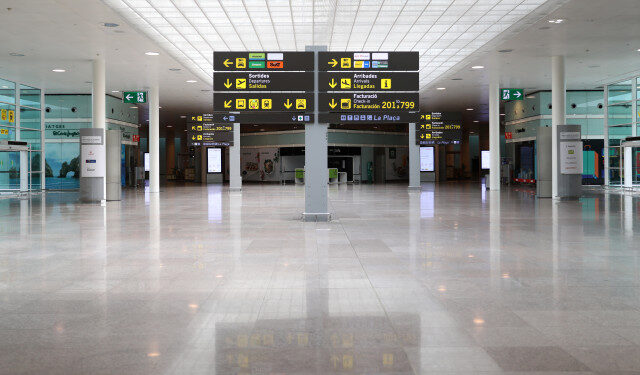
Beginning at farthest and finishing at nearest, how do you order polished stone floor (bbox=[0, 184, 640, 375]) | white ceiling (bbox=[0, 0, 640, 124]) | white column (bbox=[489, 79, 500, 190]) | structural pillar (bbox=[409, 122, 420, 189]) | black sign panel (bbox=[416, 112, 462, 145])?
1. black sign panel (bbox=[416, 112, 462, 145])
2. structural pillar (bbox=[409, 122, 420, 189])
3. white column (bbox=[489, 79, 500, 190])
4. white ceiling (bbox=[0, 0, 640, 124])
5. polished stone floor (bbox=[0, 184, 640, 375])

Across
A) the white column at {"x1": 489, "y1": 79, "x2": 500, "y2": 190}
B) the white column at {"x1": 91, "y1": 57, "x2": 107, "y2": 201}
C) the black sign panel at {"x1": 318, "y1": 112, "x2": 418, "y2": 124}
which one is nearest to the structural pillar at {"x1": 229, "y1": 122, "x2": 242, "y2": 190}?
the white column at {"x1": 91, "y1": 57, "x2": 107, "y2": 201}

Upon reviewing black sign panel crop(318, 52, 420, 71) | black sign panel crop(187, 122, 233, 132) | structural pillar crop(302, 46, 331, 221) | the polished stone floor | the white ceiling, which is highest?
the white ceiling

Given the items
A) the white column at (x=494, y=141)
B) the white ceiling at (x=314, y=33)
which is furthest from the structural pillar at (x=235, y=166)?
the white column at (x=494, y=141)

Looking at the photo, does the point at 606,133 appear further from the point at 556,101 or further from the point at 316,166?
the point at 316,166

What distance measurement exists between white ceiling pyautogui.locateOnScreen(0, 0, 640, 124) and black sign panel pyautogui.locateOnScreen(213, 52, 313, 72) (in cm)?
297

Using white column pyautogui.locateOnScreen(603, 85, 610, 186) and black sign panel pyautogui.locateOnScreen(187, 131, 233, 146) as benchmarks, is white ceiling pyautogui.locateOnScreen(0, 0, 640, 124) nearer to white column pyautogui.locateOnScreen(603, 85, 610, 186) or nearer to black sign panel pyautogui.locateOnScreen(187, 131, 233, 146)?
white column pyautogui.locateOnScreen(603, 85, 610, 186)

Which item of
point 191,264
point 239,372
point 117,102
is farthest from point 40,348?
point 117,102

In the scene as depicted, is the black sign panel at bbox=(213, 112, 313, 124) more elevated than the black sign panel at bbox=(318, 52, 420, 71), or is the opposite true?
the black sign panel at bbox=(318, 52, 420, 71)

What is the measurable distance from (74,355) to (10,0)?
49.3 feet

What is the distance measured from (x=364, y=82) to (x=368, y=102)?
0.52 metres

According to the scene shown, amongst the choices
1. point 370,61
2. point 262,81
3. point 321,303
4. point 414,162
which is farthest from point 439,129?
point 321,303

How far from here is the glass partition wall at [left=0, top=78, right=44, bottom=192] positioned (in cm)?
3275

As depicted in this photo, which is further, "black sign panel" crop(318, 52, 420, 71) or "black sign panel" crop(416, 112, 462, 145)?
"black sign panel" crop(416, 112, 462, 145)

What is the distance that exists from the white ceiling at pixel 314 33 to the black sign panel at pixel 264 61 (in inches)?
117
